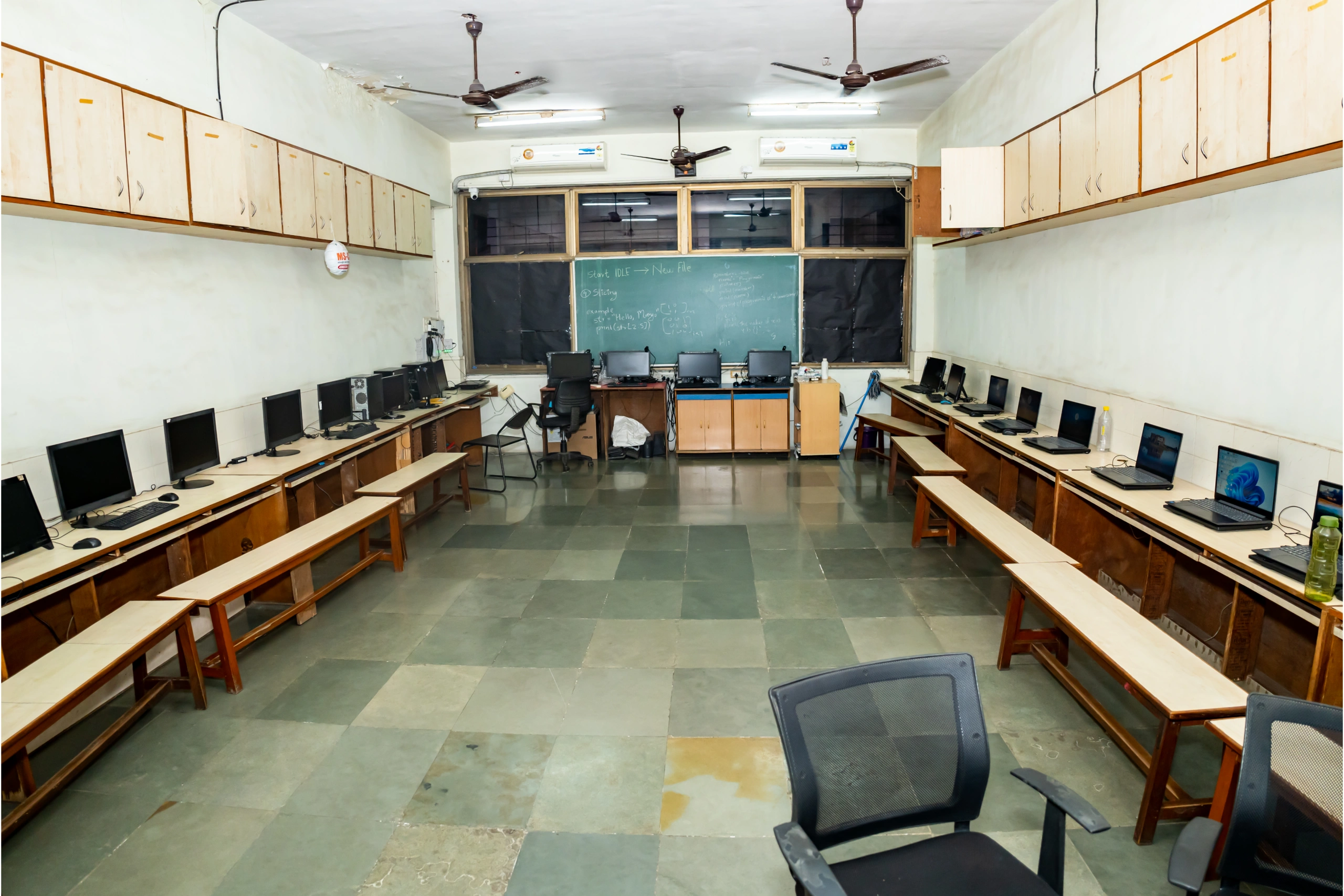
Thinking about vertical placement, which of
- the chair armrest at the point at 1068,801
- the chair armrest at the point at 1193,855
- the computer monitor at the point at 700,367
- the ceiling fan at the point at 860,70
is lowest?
the chair armrest at the point at 1193,855

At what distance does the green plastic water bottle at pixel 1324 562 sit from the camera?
2.74m

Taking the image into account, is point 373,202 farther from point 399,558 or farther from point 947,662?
point 947,662

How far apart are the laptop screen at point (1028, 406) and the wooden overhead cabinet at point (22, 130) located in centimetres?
588

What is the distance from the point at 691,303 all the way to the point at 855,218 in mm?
2134

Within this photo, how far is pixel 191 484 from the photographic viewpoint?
454 cm

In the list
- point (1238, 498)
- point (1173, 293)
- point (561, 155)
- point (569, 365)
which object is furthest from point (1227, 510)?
point (561, 155)

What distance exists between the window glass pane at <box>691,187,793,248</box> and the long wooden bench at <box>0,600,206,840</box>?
7.01 meters

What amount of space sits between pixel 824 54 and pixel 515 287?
4573mm

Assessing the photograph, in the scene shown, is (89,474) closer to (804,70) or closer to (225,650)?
(225,650)

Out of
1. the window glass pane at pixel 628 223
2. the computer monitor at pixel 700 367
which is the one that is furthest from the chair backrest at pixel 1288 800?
the window glass pane at pixel 628 223

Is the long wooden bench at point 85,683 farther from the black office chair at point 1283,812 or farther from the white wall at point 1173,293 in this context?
the white wall at point 1173,293

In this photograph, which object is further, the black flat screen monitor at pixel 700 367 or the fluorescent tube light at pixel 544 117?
the black flat screen monitor at pixel 700 367

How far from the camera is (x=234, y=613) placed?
15.6ft

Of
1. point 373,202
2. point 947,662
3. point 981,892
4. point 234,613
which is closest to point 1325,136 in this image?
point 947,662
